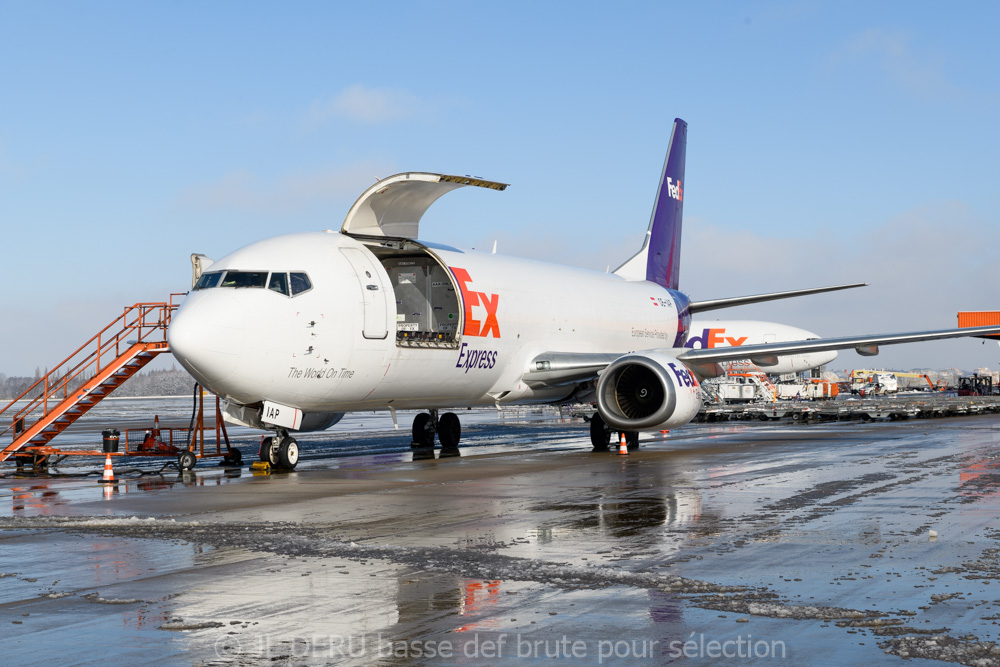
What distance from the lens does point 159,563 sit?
293 inches

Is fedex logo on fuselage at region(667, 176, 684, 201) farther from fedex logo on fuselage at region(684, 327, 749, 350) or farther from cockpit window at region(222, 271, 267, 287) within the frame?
fedex logo on fuselage at region(684, 327, 749, 350)

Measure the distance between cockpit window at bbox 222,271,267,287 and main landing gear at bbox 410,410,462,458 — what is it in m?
7.17

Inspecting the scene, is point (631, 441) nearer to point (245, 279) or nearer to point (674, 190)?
point (245, 279)

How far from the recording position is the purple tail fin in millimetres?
29500

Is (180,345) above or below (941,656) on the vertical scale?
above

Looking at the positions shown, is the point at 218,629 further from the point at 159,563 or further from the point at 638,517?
the point at 638,517

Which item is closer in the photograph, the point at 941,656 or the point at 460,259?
the point at 941,656

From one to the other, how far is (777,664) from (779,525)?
14.8 feet

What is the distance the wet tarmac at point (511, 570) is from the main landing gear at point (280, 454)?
1.83m

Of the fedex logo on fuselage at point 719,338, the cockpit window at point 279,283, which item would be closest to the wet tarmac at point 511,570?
the cockpit window at point 279,283

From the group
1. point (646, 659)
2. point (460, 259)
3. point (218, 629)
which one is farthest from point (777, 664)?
point (460, 259)

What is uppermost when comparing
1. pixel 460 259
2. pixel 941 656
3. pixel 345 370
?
pixel 460 259

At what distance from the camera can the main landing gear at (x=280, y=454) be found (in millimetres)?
16359

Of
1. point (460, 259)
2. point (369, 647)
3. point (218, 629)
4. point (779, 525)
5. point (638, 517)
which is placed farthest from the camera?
point (460, 259)
